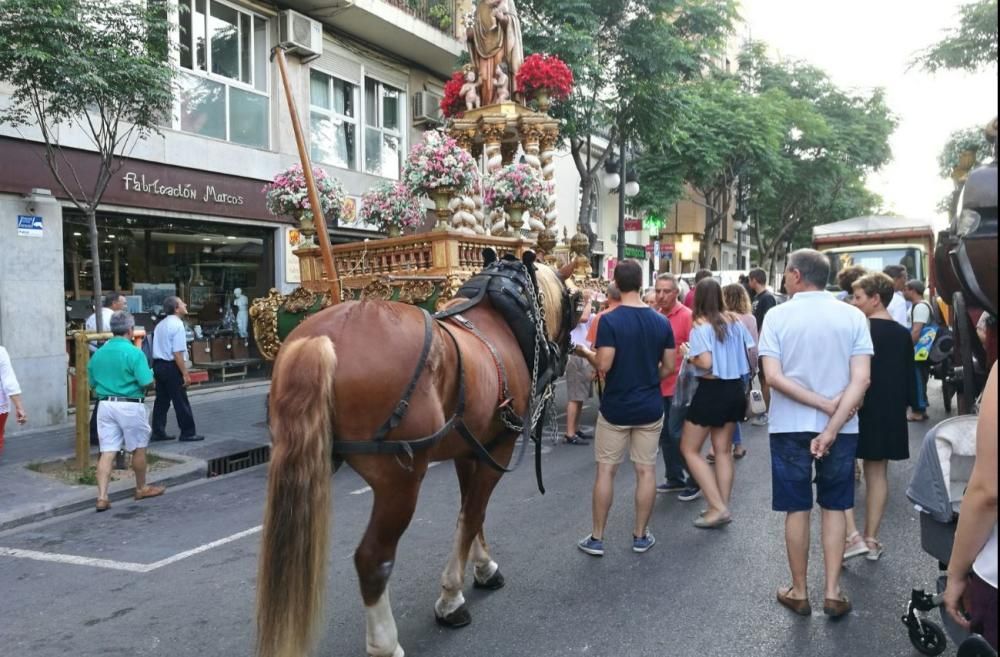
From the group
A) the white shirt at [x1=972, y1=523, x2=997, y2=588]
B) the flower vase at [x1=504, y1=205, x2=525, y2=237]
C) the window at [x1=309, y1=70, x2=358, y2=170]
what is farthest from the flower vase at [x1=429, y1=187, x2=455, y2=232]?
the window at [x1=309, y1=70, x2=358, y2=170]

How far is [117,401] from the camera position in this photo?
6480mm

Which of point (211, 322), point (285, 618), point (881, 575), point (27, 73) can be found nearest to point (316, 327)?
point (285, 618)

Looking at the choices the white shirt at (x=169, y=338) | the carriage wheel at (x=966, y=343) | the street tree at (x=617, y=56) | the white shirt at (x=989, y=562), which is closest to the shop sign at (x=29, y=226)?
the white shirt at (x=169, y=338)

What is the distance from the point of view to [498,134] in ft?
35.2

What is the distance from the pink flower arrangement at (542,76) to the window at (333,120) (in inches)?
243

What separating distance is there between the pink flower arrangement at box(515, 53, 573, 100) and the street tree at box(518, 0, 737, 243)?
4.77 meters

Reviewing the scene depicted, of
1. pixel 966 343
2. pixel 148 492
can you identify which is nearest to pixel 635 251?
pixel 148 492

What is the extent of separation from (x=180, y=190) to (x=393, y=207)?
5180 mm

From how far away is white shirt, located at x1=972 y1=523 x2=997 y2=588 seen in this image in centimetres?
190

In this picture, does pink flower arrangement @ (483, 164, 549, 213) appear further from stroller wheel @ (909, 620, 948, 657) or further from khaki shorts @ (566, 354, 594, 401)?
stroller wheel @ (909, 620, 948, 657)

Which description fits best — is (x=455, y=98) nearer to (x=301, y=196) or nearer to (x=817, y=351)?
(x=301, y=196)

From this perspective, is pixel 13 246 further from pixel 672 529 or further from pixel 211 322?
pixel 672 529

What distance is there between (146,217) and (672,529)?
33.4ft

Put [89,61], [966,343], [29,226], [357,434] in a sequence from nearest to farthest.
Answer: [357,434] < [966,343] < [89,61] < [29,226]
